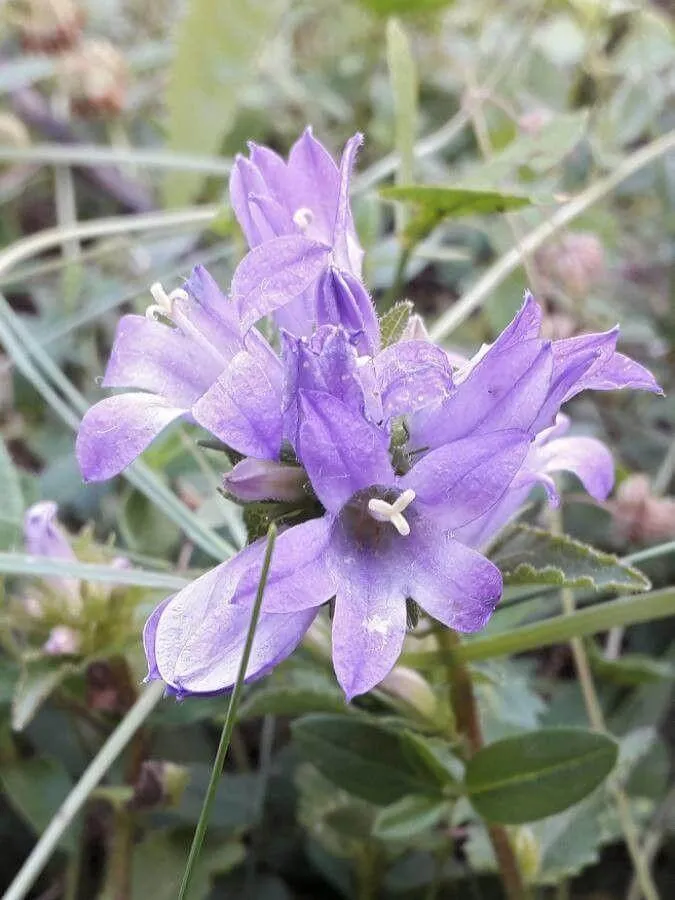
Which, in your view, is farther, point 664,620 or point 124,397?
point 664,620

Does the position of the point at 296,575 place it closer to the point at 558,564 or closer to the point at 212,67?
the point at 558,564

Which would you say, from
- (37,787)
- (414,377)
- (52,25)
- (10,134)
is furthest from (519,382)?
(52,25)

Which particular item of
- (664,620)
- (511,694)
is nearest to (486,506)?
(511,694)

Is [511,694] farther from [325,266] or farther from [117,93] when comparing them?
[117,93]

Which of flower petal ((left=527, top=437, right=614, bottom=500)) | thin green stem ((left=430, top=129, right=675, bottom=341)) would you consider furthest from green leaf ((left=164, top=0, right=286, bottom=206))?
flower petal ((left=527, top=437, right=614, bottom=500))

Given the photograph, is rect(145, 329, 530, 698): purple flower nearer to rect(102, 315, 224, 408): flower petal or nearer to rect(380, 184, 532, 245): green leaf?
rect(102, 315, 224, 408): flower petal

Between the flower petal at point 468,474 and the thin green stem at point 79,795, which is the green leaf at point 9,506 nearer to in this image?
the thin green stem at point 79,795
